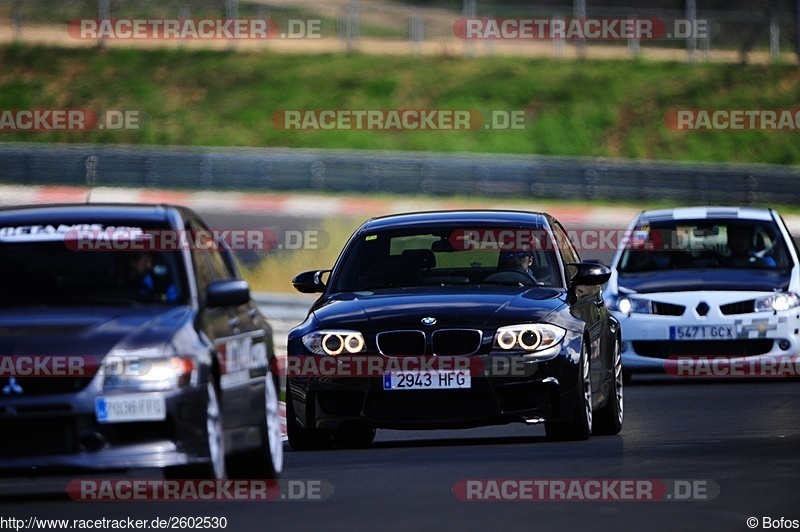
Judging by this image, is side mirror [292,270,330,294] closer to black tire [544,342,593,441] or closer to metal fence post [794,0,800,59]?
black tire [544,342,593,441]

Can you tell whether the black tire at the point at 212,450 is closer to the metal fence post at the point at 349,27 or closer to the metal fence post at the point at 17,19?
the metal fence post at the point at 349,27

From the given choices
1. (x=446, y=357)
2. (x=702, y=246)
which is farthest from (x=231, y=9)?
(x=446, y=357)

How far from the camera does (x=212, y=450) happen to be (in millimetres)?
9188

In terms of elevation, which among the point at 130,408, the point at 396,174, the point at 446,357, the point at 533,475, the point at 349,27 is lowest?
the point at 396,174

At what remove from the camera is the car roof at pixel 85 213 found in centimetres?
1020

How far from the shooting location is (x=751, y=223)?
1866 centimetres

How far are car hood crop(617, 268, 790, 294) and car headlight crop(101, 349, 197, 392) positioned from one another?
949 centimetres

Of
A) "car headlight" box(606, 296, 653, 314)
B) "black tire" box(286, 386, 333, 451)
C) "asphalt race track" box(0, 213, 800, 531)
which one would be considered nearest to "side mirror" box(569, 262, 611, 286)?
"asphalt race track" box(0, 213, 800, 531)

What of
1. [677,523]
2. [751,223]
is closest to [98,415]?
[677,523]

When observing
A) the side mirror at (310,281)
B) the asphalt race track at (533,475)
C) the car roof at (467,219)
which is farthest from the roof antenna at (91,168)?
the side mirror at (310,281)

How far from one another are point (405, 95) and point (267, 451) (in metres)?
→ 41.2

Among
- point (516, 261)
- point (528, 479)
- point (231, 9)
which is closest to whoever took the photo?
point (528, 479)

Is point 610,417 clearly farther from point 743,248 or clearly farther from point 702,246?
point 702,246

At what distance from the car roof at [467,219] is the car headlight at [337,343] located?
137 centimetres
